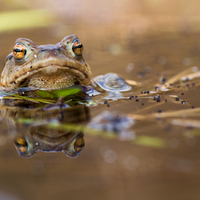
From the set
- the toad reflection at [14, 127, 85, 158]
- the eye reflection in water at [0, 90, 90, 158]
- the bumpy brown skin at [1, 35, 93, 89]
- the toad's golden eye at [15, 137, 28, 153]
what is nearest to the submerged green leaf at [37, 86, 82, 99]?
the bumpy brown skin at [1, 35, 93, 89]

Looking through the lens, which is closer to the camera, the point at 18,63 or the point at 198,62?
the point at 18,63

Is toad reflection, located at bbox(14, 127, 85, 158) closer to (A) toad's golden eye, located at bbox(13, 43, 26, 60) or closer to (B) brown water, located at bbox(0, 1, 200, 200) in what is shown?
(B) brown water, located at bbox(0, 1, 200, 200)

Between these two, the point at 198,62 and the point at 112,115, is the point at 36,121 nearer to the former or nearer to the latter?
the point at 112,115

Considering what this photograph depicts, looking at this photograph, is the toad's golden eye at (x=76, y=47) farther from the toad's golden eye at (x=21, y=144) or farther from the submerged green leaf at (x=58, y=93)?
the toad's golden eye at (x=21, y=144)

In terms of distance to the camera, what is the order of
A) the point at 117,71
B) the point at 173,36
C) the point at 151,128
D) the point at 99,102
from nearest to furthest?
the point at 151,128 < the point at 99,102 < the point at 117,71 < the point at 173,36

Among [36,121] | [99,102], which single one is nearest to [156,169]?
[36,121]

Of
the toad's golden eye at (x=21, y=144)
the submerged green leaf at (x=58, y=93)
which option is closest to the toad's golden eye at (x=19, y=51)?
the submerged green leaf at (x=58, y=93)
